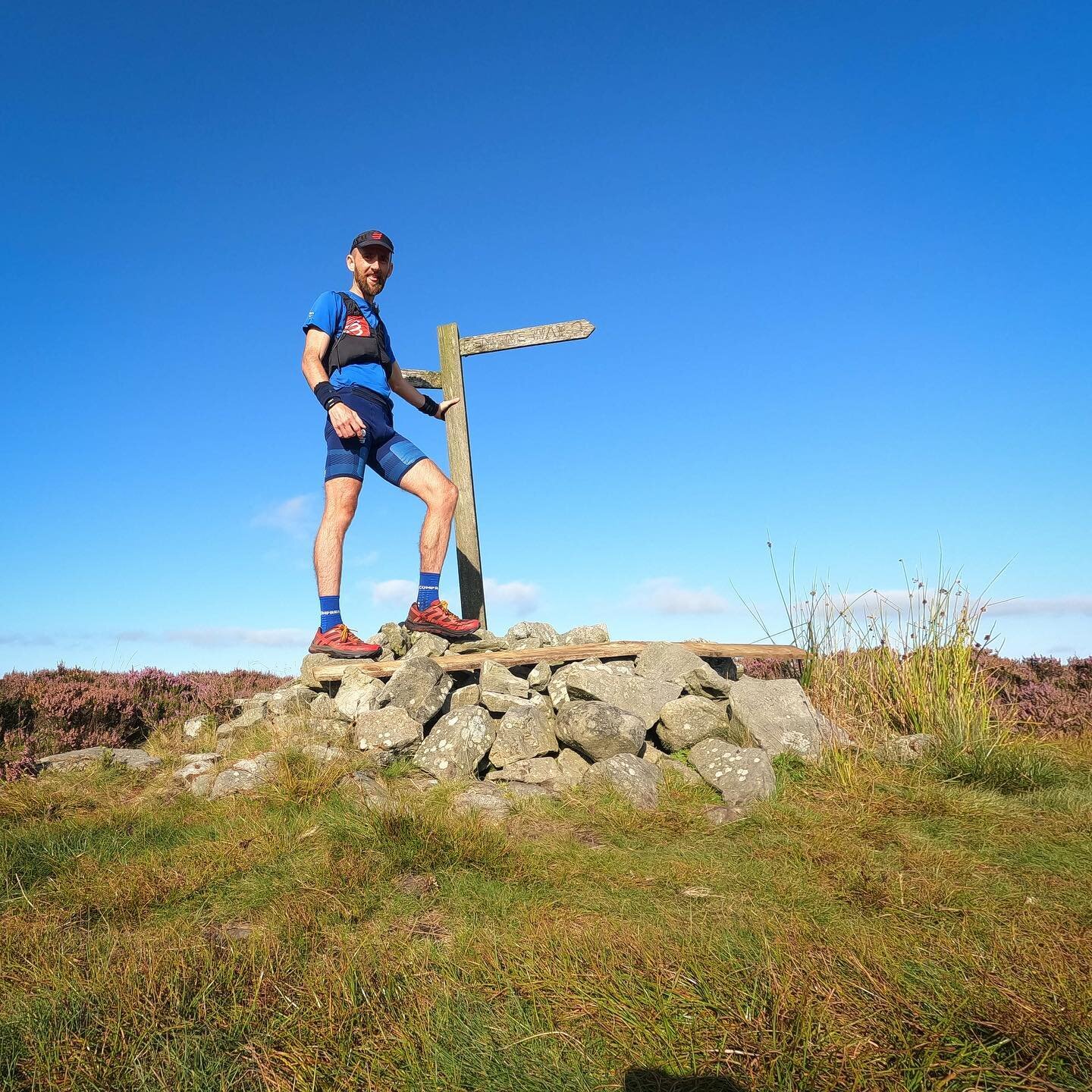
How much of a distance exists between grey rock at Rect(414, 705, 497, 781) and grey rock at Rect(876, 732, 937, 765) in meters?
3.44

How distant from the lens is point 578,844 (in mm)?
4820

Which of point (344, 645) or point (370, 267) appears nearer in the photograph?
point (344, 645)

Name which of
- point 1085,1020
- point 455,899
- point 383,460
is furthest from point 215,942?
point 383,460

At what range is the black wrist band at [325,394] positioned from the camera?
310 inches

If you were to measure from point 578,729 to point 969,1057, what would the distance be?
13.2 ft

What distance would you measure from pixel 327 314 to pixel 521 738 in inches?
191

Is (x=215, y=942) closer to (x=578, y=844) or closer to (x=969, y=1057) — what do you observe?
(x=578, y=844)

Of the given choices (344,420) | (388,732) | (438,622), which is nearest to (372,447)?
(344,420)

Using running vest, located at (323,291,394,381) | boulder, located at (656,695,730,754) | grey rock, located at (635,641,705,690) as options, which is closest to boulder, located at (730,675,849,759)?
boulder, located at (656,695,730,754)

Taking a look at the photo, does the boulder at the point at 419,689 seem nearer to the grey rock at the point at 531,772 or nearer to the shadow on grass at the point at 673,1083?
the grey rock at the point at 531,772

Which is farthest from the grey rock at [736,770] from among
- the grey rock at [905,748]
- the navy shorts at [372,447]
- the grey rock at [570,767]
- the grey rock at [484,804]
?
the navy shorts at [372,447]

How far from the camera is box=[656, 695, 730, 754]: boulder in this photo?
6.70m

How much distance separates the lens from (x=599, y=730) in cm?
621

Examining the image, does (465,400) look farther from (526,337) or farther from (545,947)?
(545,947)
